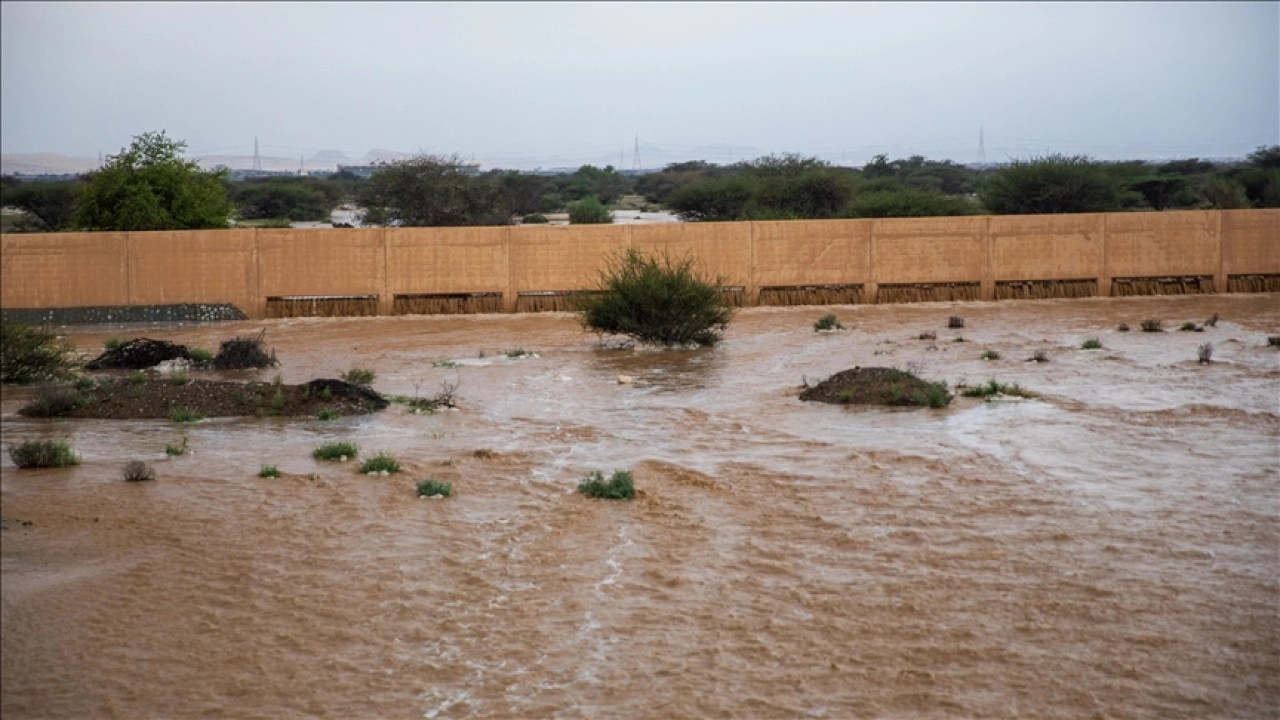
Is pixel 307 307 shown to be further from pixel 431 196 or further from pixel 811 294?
pixel 431 196

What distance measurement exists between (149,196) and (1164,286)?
26.8 metres

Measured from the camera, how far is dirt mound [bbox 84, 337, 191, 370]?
21.1 m

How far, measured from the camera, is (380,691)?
24.3ft

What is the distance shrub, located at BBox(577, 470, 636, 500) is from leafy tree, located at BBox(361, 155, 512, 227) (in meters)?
39.0

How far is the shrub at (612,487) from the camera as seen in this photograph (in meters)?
12.1

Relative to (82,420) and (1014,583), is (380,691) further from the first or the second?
(82,420)

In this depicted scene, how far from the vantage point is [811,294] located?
33.8 meters

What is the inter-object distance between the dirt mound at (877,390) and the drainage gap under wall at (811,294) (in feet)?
49.5

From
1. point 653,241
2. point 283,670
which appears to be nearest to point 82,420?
point 283,670

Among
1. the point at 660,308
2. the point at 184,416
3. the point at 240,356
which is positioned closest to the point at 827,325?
the point at 660,308

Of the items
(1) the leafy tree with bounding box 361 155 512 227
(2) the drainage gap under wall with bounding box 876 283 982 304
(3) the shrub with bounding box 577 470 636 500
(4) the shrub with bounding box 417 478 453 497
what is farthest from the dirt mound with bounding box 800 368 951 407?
(1) the leafy tree with bounding box 361 155 512 227

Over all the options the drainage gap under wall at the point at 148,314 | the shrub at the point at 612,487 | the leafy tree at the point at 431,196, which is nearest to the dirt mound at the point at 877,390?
the shrub at the point at 612,487

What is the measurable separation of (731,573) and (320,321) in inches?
895

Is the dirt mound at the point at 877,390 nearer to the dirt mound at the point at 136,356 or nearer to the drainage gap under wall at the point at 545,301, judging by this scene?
the dirt mound at the point at 136,356
